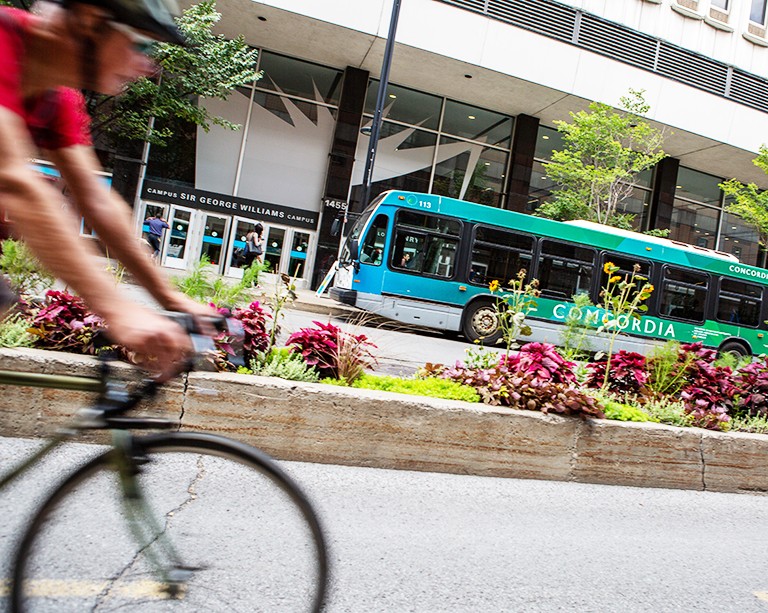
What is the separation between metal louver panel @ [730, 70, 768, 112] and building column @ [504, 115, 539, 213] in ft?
27.0

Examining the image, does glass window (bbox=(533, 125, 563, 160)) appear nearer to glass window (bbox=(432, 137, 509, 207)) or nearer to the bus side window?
glass window (bbox=(432, 137, 509, 207))

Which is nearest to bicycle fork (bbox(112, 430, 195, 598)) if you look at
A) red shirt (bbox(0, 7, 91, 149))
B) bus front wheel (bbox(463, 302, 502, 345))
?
red shirt (bbox(0, 7, 91, 149))

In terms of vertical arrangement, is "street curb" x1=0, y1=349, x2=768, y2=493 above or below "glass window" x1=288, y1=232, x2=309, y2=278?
below

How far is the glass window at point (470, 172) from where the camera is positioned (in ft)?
78.4

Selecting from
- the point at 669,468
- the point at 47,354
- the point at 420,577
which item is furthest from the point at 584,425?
the point at 47,354

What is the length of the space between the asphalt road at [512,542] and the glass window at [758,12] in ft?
89.9

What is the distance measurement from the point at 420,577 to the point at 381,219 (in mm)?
10966

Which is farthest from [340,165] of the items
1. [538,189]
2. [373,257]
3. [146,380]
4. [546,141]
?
[146,380]

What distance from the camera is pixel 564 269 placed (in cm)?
1427

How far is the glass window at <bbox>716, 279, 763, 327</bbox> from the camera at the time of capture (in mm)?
16172

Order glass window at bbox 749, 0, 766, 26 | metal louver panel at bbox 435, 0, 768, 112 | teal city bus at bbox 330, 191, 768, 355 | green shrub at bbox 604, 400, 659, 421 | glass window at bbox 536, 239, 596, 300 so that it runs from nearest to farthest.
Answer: green shrub at bbox 604, 400, 659, 421 → teal city bus at bbox 330, 191, 768, 355 → glass window at bbox 536, 239, 596, 300 → metal louver panel at bbox 435, 0, 768, 112 → glass window at bbox 749, 0, 766, 26

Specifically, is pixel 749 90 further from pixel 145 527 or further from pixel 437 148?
pixel 145 527

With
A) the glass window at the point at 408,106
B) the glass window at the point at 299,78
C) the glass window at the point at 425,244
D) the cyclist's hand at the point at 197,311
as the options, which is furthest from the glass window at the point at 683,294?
the cyclist's hand at the point at 197,311

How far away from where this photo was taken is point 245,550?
1.78m
